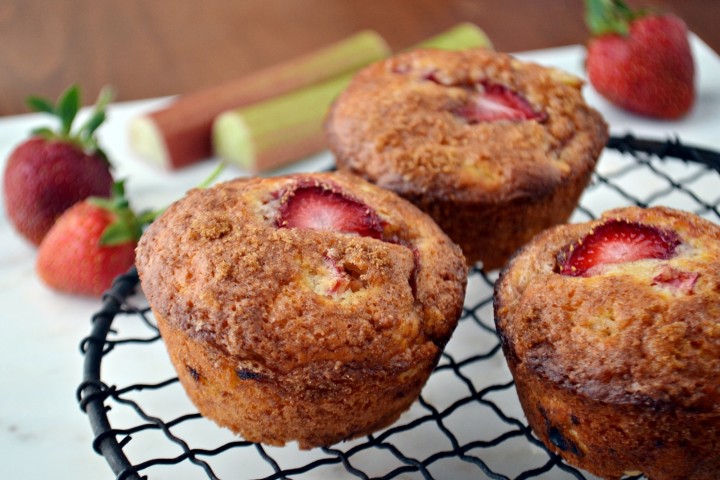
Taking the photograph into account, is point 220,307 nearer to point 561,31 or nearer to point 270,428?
point 270,428

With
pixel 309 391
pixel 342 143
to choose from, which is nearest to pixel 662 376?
pixel 309 391

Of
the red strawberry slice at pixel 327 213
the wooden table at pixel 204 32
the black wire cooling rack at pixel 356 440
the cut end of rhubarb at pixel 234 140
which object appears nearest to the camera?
the black wire cooling rack at pixel 356 440

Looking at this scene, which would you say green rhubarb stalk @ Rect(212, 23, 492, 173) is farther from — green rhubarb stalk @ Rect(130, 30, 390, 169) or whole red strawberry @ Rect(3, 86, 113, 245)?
whole red strawberry @ Rect(3, 86, 113, 245)

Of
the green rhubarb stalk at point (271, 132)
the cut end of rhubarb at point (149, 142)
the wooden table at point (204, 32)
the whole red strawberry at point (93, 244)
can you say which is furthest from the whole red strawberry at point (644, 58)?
the whole red strawberry at point (93, 244)

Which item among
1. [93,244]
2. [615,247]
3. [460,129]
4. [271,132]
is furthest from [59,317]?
[615,247]

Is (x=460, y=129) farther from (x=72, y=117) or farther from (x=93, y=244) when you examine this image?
(x=72, y=117)

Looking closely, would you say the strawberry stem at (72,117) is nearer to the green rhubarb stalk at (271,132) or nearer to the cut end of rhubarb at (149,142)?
the cut end of rhubarb at (149,142)
